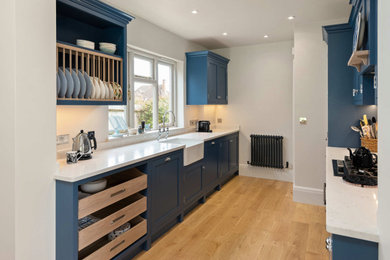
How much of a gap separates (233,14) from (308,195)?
2794mm

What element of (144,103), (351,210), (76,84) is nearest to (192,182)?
(144,103)

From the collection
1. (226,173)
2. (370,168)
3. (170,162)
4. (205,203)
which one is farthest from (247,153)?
(370,168)

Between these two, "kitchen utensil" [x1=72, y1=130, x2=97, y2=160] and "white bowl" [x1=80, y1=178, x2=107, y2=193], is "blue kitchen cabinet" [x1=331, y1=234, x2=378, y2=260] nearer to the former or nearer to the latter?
"white bowl" [x1=80, y1=178, x2=107, y2=193]

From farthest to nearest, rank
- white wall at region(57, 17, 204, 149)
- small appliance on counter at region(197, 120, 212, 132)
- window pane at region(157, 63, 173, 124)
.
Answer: small appliance on counter at region(197, 120, 212, 132) < window pane at region(157, 63, 173, 124) < white wall at region(57, 17, 204, 149)

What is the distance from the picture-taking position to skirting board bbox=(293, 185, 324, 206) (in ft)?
12.5

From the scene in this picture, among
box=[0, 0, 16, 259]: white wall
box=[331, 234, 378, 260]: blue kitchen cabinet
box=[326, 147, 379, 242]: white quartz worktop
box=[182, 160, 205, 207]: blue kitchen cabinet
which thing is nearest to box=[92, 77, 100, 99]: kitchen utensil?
box=[0, 0, 16, 259]: white wall

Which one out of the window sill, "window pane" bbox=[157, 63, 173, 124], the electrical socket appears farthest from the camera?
"window pane" bbox=[157, 63, 173, 124]

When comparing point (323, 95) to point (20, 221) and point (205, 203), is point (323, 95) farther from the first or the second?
point (20, 221)

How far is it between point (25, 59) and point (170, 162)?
1.65 meters

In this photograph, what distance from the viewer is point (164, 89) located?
14.4ft

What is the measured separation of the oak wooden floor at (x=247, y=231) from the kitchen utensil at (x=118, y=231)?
36 centimetres

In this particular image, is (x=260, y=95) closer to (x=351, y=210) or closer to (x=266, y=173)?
(x=266, y=173)

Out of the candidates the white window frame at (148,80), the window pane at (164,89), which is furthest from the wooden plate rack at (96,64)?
the window pane at (164,89)

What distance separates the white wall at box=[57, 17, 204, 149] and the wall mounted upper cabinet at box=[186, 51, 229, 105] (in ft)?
0.50
